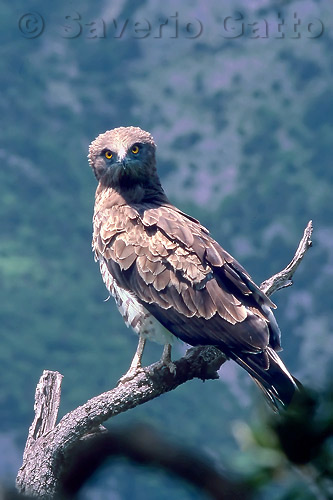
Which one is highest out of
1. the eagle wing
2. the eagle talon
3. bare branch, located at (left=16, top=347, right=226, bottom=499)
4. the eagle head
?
the eagle head

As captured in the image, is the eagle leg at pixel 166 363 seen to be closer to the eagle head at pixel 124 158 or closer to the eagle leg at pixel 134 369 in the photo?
the eagle leg at pixel 134 369

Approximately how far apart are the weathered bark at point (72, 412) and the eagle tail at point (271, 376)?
14.9 inches

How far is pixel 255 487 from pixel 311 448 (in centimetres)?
6

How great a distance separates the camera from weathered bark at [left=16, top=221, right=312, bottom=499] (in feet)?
11.0

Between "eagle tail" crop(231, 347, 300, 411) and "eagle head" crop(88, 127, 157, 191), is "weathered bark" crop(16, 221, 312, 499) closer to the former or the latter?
"eagle tail" crop(231, 347, 300, 411)

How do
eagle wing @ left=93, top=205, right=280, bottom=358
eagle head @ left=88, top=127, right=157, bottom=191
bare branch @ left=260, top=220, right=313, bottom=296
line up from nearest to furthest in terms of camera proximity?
eagle wing @ left=93, top=205, right=280, bottom=358, bare branch @ left=260, top=220, right=313, bottom=296, eagle head @ left=88, top=127, right=157, bottom=191

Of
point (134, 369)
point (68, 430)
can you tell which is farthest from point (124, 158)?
point (68, 430)

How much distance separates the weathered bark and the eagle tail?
1.24 feet

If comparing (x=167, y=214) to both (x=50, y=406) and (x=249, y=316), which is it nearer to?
(x=249, y=316)

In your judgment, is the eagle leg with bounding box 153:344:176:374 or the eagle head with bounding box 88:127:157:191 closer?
the eagle leg with bounding box 153:344:176:374

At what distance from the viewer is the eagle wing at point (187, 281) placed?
12.3 feet

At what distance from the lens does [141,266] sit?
4.14 m

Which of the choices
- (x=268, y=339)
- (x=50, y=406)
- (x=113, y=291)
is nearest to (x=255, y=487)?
(x=268, y=339)

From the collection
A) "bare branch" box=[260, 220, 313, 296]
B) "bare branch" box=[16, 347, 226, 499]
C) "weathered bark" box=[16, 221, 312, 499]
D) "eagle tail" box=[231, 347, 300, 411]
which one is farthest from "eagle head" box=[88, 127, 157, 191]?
"eagle tail" box=[231, 347, 300, 411]
